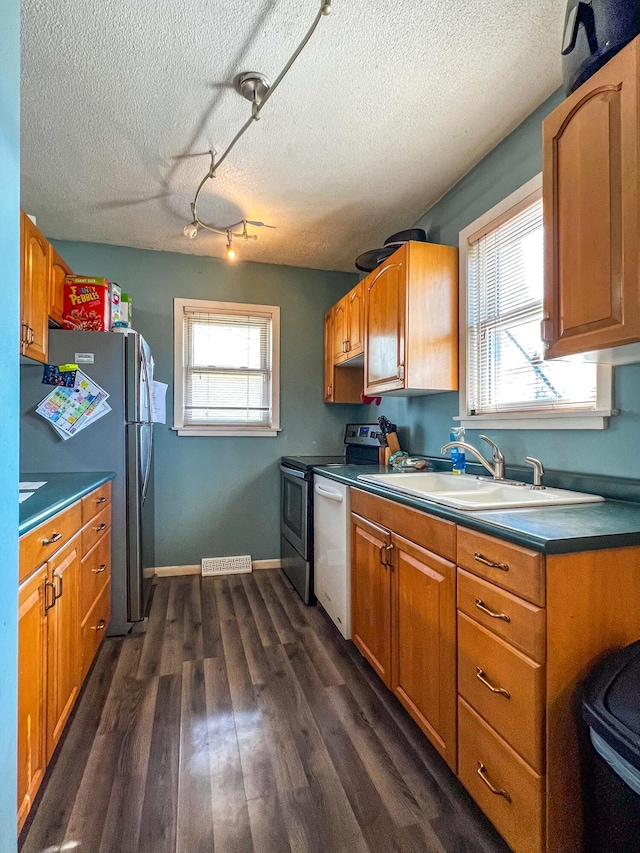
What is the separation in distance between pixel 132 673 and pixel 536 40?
3145 millimetres

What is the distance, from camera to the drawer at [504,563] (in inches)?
38.9

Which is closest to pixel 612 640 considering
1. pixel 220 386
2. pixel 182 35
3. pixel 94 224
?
pixel 182 35

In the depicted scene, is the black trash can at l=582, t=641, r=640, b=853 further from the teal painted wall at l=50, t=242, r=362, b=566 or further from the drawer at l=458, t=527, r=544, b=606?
the teal painted wall at l=50, t=242, r=362, b=566

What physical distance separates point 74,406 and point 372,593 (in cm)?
187

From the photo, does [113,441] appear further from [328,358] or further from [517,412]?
[517,412]

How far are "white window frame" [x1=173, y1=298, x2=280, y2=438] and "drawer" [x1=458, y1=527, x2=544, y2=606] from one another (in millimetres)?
2458

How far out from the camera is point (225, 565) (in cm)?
337

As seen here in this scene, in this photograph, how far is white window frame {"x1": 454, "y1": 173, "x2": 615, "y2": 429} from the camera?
58.1 inches

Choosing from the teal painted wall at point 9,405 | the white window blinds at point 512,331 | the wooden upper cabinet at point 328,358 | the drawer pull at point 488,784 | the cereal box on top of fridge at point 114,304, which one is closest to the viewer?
the teal painted wall at point 9,405

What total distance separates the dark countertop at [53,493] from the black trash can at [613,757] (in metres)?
1.38

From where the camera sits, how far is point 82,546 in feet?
5.80

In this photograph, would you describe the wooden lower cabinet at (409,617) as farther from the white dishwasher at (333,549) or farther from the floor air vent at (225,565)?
the floor air vent at (225,565)

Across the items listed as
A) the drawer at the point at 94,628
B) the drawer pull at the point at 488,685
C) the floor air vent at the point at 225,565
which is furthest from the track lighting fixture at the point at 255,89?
the floor air vent at the point at 225,565

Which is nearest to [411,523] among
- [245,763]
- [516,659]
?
[516,659]
